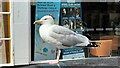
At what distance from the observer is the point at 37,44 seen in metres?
5.51

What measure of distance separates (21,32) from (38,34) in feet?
1.21

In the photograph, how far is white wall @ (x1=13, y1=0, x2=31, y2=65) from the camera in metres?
5.18

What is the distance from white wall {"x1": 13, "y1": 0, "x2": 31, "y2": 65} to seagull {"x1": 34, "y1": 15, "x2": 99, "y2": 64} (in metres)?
0.29

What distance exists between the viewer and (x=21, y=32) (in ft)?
17.3

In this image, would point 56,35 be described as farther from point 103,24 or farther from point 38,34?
point 103,24

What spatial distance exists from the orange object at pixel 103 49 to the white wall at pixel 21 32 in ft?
4.76

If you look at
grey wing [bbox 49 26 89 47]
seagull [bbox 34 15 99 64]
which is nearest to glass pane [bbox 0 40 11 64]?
seagull [bbox 34 15 99 64]

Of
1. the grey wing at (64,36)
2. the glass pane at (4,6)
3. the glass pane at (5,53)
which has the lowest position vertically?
the glass pane at (5,53)

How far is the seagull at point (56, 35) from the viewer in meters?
4.73

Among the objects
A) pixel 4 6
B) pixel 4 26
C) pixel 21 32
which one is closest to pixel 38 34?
pixel 21 32

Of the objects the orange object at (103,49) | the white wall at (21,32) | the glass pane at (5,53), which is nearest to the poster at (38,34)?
the white wall at (21,32)

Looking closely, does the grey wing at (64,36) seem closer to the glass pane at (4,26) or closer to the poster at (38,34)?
the poster at (38,34)

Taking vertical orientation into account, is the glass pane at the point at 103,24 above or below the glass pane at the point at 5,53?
above

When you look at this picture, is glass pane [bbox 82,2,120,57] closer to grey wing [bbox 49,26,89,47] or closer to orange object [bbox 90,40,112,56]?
orange object [bbox 90,40,112,56]
